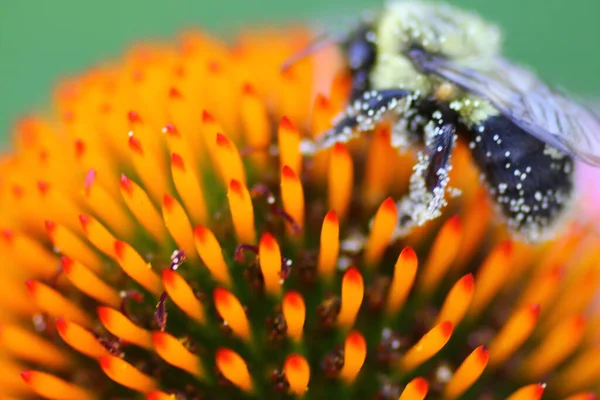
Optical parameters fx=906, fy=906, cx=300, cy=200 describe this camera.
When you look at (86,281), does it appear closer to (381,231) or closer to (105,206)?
(105,206)

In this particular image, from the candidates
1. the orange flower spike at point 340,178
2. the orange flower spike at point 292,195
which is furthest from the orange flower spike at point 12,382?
the orange flower spike at point 340,178

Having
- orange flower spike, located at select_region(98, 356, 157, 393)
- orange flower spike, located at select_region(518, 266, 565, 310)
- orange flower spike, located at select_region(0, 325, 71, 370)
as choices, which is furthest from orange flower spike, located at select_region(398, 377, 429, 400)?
orange flower spike, located at select_region(0, 325, 71, 370)

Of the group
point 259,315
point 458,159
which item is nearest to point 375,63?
point 458,159

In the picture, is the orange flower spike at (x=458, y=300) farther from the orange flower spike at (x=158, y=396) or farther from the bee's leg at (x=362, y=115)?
the orange flower spike at (x=158, y=396)

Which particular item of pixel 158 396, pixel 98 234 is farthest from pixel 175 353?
pixel 98 234

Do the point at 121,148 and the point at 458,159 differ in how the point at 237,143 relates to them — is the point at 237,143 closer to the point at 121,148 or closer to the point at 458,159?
the point at 121,148
